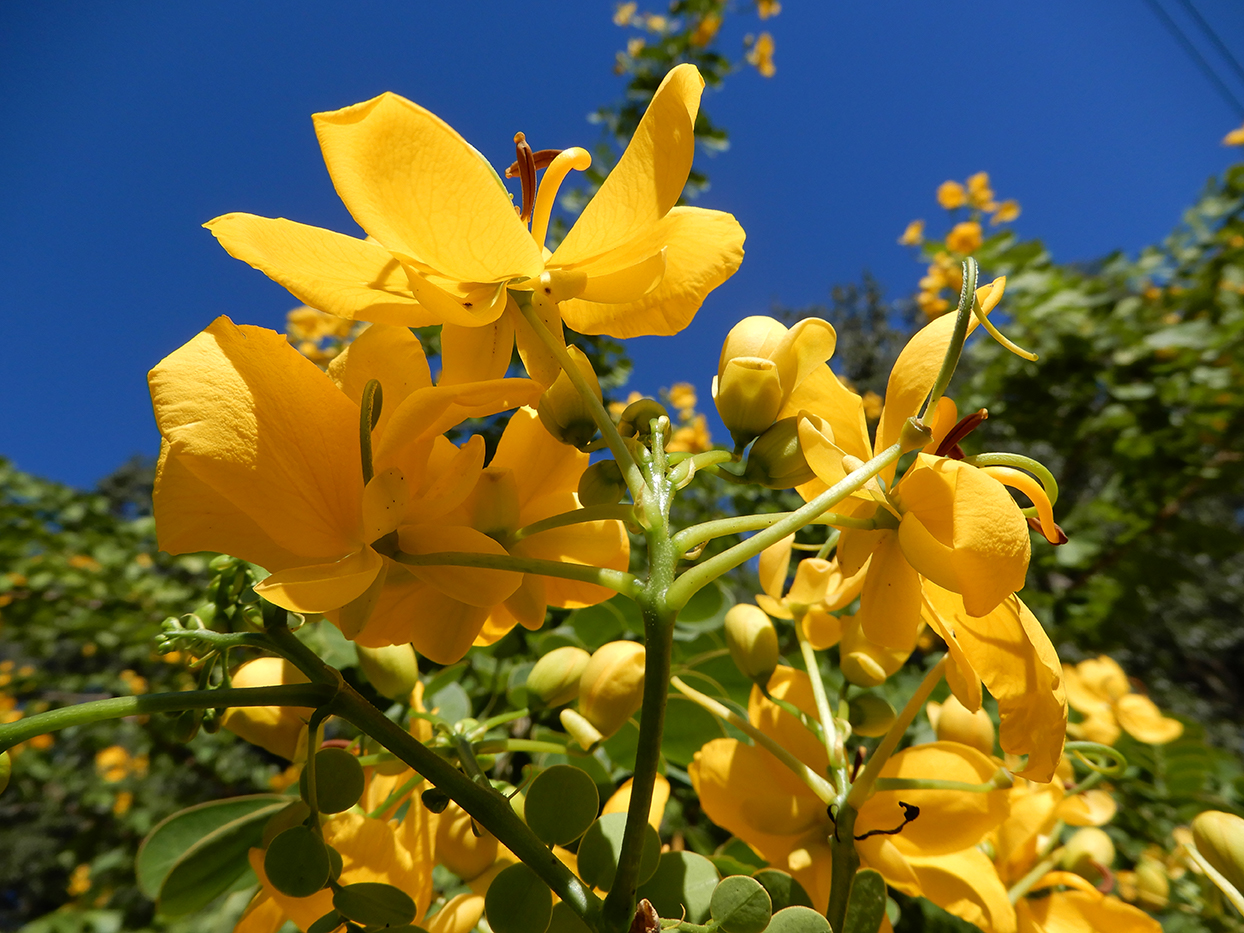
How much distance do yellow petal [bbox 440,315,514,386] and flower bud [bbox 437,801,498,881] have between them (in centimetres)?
36

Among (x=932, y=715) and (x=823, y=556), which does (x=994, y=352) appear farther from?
→ (x=823, y=556)

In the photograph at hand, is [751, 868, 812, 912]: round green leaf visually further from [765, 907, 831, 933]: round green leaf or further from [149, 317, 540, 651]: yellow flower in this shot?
[149, 317, 540, 651]: yellow flower

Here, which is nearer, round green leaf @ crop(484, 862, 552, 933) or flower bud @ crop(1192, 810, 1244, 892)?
round green leaf @ crop(484, 862, 552, 933)

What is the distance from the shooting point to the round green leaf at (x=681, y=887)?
0.51 meters

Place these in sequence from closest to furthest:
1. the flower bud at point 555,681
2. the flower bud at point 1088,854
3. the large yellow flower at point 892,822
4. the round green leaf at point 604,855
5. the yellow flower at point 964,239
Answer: the round green leaf at point 604,855
the large yellow flower at point 892,822
the flower bud at point 555,681
the flower bud at point 1088,854
the yellow flower at point 964,239

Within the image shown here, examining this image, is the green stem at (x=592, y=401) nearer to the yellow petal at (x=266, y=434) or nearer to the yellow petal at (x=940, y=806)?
the yellow petal at (x=266, y=434)

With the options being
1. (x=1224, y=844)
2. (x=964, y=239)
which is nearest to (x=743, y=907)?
(x=1224, y=844)

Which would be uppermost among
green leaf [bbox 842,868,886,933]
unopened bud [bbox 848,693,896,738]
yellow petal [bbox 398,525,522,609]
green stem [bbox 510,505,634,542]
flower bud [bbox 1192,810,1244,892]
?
green stem [bbox 510,505,634,542]

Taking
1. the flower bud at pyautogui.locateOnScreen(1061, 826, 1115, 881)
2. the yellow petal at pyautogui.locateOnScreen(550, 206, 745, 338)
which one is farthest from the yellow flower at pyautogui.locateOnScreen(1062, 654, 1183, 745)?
the yellow petal at pyautogui.locateOnScreen(550, 206, 745, 338)

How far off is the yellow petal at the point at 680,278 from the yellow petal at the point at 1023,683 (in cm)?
27

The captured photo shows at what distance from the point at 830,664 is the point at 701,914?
0.81 metres

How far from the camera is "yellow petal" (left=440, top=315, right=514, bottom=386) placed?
50cm

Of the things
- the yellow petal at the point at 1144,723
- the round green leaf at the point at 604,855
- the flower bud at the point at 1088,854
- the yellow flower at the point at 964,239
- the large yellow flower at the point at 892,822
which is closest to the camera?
the round green leaf at the point at 604,855

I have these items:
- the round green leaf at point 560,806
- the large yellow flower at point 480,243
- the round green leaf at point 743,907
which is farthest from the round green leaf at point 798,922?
the large yellow flower at point 480,243
